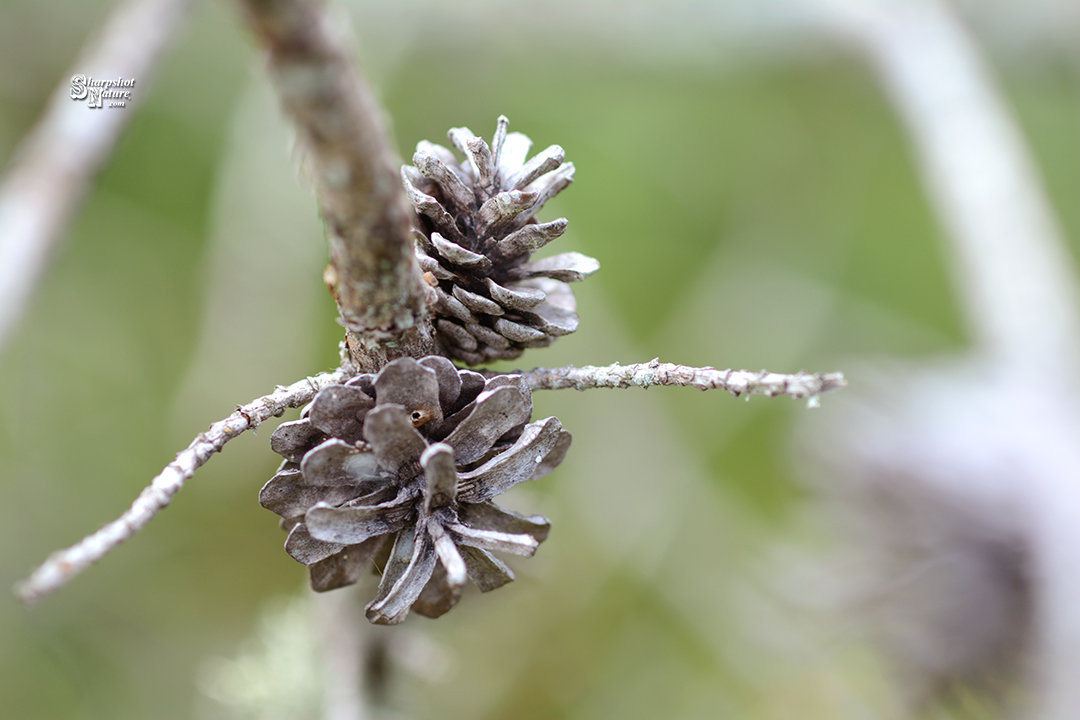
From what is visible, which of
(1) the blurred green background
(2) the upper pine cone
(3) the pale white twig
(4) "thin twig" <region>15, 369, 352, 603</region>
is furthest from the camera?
(1) the blurred green background

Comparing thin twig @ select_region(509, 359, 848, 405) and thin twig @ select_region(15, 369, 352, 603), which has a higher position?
thin twig @ select_region(509, 359, 848, 405)

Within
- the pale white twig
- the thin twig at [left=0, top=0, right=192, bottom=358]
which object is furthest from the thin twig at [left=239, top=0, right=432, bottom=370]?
the pale white twig

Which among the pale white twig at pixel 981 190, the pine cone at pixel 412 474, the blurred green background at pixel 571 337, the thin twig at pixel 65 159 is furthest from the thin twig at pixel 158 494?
the pale white twig at pixel 981 190

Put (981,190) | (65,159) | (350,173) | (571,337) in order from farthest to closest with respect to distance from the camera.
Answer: (571,337), (981,190), (65,159), (350,173)

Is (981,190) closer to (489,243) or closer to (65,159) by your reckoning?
(489,243)

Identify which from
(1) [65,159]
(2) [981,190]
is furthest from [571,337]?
(1) [65,159]

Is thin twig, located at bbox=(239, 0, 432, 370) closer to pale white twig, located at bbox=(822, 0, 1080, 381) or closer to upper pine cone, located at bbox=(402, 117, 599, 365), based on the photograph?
upper pine cone, located at bbox=(402, 117, 599, 365)
